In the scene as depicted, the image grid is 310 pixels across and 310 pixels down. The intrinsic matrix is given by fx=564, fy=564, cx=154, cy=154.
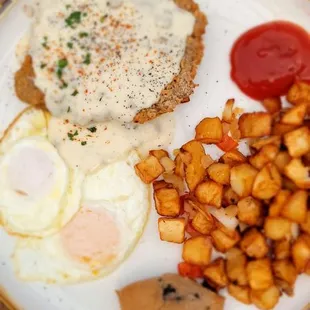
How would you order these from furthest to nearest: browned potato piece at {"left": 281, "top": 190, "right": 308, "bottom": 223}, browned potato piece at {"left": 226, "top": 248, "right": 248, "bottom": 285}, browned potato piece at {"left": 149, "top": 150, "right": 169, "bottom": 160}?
browned potato piece at {"left": 149, "top": 150, "right": 169, "bottom": 160} → browned potato piece at {"left": 226, "top": 248, "right": 248, "bottom": 285} → browned potato piece at {"left": 281, "top": 190, "right": 308, "bottom": 223}

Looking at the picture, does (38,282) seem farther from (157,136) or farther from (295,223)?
(295,223)

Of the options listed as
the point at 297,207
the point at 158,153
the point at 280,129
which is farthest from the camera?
the point at 158,153

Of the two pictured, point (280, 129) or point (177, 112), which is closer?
point (280, 129)

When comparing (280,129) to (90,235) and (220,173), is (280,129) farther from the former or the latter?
(90,235)

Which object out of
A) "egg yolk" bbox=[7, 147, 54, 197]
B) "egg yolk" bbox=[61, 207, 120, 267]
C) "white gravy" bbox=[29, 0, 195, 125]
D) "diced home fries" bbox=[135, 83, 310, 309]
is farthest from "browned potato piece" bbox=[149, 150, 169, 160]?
"egg yolk" bbox=[7, 147, 54, 197]

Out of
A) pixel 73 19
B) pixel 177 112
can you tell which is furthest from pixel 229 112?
pixel 73 19

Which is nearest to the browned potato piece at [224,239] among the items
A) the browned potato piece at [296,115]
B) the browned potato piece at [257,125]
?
the browned potato piece at [257,125]

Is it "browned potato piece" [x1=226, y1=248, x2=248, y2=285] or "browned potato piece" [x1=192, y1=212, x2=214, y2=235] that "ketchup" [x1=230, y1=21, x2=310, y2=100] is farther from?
"browned potato piece" [x1=226, y1=248, x2=248, y2=285]
